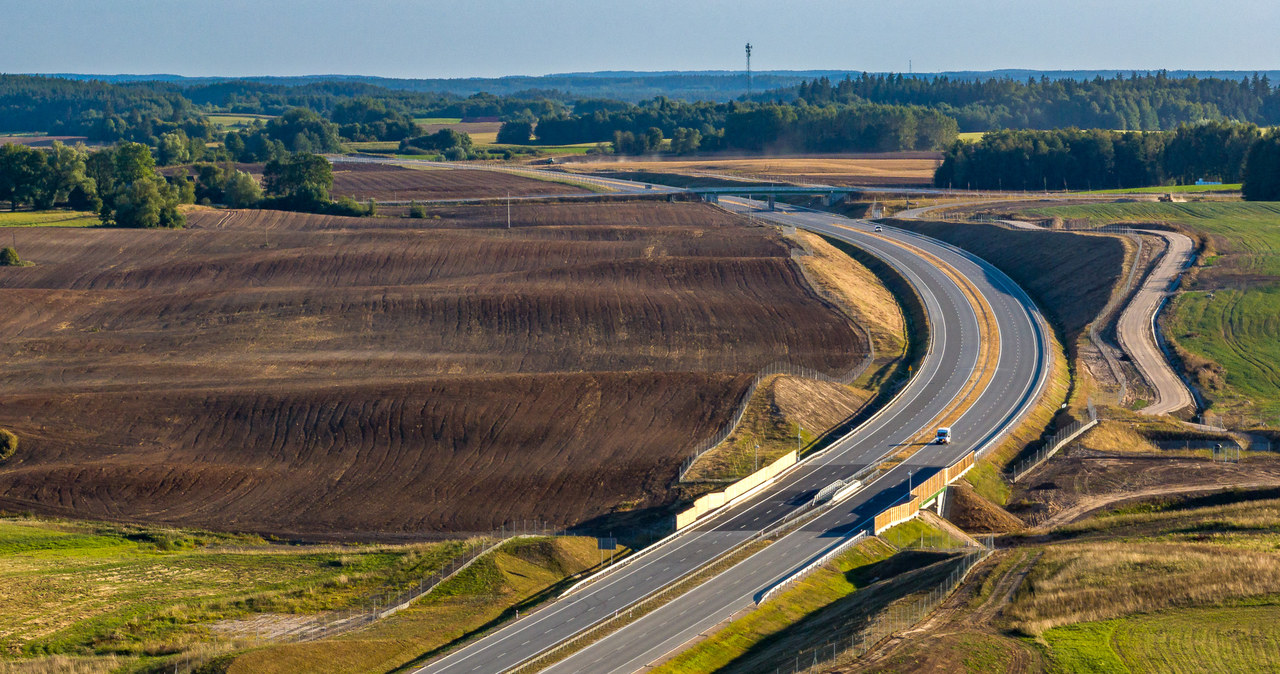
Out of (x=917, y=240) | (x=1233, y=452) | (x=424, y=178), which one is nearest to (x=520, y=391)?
Answer: (x=1233, y=452)

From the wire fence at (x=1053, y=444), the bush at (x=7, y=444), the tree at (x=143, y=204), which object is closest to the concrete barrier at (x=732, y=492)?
the wire fence at (x=1053, y=444)

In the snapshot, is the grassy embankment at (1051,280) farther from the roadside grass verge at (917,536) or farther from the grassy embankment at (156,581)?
the grassy embankment at (156,581)

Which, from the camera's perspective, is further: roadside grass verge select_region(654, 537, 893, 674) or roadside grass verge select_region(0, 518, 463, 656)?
roadside grass verge select_region(0, 518, 463, 656)

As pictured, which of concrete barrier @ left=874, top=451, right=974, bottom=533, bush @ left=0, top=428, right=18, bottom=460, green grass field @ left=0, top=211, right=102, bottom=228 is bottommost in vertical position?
concrete barrier @ left=874, top=451, right=974, bottom=533

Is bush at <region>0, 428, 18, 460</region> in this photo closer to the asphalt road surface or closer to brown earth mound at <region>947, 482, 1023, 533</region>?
brown earth mound at <region>947, 482, 1023, 533</region>

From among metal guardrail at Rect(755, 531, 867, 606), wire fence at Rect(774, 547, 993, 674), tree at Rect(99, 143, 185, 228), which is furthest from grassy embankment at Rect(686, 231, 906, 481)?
tree at Rect(99, 143, 185, 228)

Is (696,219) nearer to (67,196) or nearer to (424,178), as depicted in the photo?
(424,178)

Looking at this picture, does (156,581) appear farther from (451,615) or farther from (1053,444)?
(1053,444)
